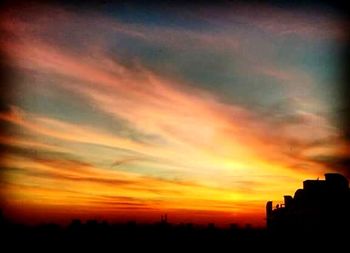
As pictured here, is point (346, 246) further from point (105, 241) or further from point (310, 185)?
point (105, 241)

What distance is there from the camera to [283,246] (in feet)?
48.7

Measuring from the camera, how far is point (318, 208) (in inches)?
575

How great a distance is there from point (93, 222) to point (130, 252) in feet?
92.9

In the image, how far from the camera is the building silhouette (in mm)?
13336

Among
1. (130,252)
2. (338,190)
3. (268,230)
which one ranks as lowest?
(130,252)

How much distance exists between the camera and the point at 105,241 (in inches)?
1187

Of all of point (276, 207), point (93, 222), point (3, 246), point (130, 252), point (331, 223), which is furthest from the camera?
point (93, 222)

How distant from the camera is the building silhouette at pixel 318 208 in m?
13.3

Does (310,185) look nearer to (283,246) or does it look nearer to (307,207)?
(307,207)

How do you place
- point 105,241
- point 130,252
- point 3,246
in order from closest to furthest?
point 3,246 < point 130,252 < point 105,241

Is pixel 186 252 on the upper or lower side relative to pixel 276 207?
lower

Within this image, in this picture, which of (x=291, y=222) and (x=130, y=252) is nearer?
(x=291, y=222)

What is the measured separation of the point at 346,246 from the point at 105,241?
22.4m

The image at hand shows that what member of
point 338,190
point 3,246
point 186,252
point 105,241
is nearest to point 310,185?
point 338,190
